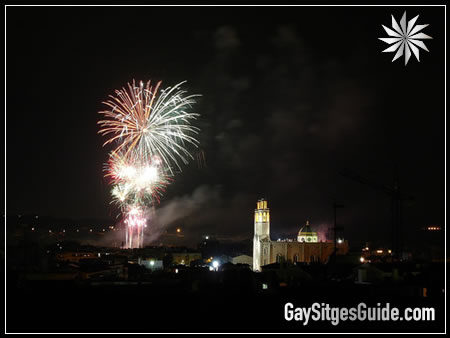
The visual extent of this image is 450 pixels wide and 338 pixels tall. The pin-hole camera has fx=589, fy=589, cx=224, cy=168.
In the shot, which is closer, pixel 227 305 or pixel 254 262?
pixel 227 305

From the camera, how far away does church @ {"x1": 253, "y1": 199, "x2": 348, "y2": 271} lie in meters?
92.8

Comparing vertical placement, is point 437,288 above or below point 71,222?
below

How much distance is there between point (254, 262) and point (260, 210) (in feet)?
28.0

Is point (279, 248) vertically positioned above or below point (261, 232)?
below

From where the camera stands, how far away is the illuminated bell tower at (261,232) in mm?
93438

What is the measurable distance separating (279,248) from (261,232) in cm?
416

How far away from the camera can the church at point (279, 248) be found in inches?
3652

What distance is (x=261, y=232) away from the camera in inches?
3762

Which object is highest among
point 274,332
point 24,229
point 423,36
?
point 423,36

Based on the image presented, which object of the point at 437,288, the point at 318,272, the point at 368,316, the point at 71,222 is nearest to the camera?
the point at 368,316

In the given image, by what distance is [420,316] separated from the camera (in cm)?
2331

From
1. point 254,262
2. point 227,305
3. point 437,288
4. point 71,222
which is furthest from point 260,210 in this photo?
point 227,305

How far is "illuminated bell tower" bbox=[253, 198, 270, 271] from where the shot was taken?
93.4 m

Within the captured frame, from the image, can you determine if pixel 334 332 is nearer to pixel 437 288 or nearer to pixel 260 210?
pixel 437 288
